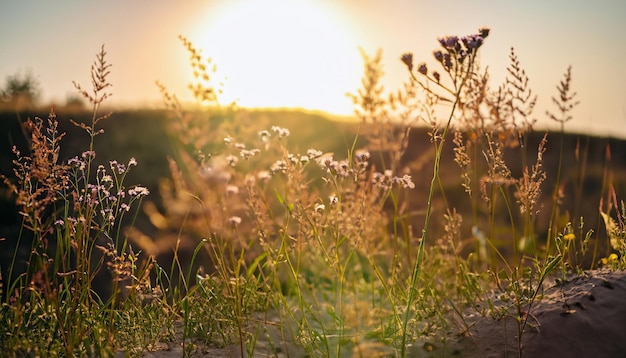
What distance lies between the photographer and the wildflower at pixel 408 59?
300 cm

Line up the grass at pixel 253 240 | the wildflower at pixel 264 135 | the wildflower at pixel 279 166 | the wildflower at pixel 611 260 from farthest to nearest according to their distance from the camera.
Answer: the wildflower at pixel 611 260, the wildflower at pixel 264 135, the wildflower at pixel 279 166, the grass at pixel 253 240

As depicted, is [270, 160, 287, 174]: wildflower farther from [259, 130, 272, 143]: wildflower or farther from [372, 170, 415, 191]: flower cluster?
[372, 170, 415, 191]: flower cluster

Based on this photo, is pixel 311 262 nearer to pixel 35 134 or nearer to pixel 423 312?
pixel 423 312

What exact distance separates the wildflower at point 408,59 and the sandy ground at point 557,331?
1375 millimetres

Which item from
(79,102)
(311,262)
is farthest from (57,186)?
(79,102)

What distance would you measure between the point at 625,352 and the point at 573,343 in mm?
234

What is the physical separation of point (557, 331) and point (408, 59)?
61.8 inches

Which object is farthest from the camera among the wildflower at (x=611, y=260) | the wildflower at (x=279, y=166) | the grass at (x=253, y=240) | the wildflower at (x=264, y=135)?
the wildflower at (x=611, y=260)

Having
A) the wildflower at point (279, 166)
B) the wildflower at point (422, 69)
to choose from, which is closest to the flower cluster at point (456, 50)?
the wildflower at point (422, 69)

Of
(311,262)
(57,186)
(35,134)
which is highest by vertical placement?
(35,134)

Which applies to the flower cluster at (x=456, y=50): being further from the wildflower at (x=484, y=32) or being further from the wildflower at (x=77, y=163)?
the wildflower at (x=77, y=163)

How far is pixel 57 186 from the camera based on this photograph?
8.77 ft

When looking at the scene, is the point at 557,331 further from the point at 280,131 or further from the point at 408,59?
the point at 280,131

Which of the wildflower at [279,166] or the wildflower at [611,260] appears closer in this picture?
the wildflower at [279,166]
